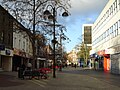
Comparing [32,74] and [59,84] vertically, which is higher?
[32,74]

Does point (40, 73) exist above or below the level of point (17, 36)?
below

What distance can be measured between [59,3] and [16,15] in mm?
4738

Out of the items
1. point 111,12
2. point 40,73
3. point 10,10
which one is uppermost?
point 111,12

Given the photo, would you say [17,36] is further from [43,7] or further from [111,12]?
[43,7]

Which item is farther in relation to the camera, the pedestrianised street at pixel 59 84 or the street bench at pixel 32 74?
the street bench at pixel 32 74

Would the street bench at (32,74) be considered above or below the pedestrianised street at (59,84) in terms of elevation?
above

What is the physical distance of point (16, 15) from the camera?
104 feet

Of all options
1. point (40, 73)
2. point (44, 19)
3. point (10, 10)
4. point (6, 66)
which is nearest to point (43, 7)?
point (44, 19)

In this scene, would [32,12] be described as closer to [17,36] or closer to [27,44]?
[17,36]

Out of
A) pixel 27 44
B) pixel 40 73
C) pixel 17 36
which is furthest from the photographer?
pixel 27 44

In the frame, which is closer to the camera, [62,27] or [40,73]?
[40,73]

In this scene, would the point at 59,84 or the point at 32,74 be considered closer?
the point at 59,84

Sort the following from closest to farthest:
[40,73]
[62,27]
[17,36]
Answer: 1. [40,73]
2. [62,27]
3. [17,36]

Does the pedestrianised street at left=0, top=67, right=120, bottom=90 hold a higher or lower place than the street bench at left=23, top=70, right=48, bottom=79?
lower
